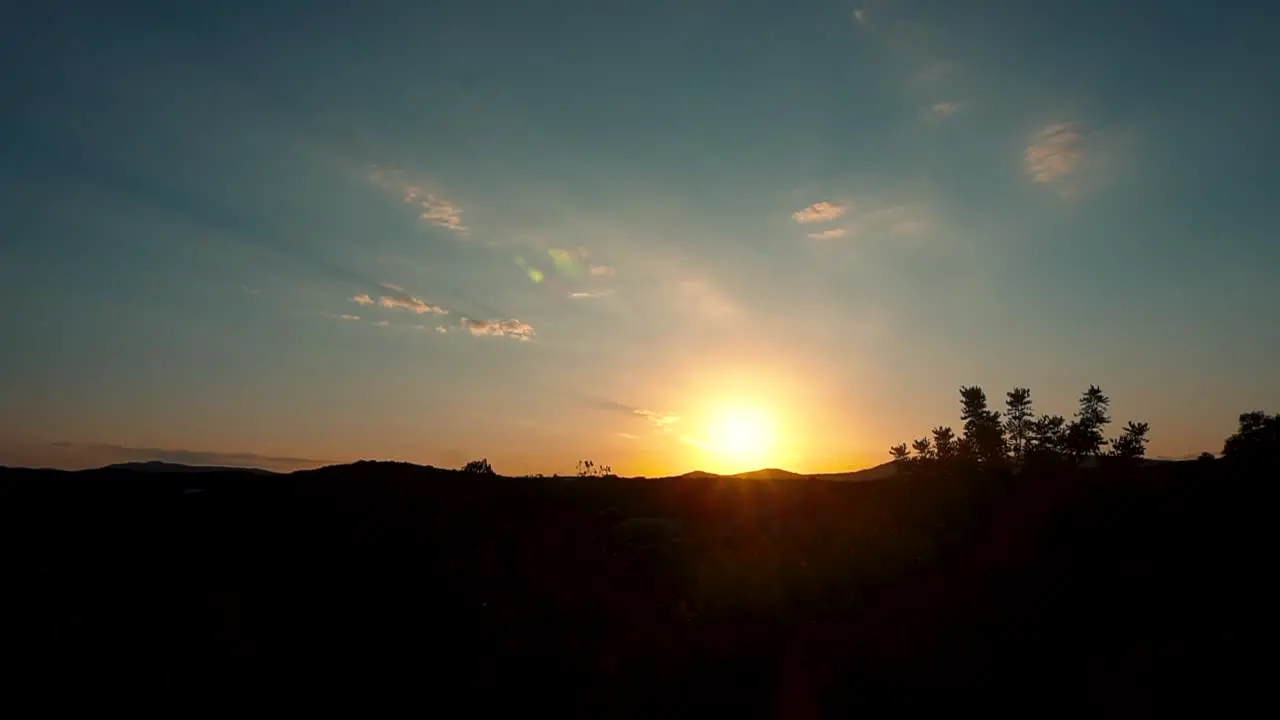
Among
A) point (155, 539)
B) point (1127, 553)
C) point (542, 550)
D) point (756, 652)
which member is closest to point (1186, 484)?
point (1127, 553)

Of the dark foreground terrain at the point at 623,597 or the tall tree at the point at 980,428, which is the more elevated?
the tall tree at the point at 980,428

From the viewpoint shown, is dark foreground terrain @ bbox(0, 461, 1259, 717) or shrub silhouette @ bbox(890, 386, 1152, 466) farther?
shrub silhouette @ bbox(890, 386, 1152, 466)

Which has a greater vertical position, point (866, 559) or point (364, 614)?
point (866, 559)

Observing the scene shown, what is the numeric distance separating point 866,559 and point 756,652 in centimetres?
793

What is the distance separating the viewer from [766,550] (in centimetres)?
2353

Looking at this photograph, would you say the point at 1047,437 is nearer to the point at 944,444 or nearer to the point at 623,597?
the point at 944,444

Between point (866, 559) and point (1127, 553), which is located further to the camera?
point (866, 559)

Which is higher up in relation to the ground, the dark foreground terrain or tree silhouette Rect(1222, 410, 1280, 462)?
tree silhouette Rect(1222, 410, 1280, 462)

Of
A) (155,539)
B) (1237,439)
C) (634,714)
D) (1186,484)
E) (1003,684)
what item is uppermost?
(1237,439)

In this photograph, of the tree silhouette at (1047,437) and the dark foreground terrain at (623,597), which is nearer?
the dark foreground terrain at (623,597)

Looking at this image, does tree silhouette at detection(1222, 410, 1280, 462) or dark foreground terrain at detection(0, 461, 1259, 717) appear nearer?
dark foreground terrain at detection(0, 461, 1259, 717)

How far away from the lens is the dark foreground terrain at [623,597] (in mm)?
14430

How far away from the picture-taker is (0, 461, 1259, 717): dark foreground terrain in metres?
14.4

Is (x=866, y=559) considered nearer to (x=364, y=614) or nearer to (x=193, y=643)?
(x=364, y=614)
